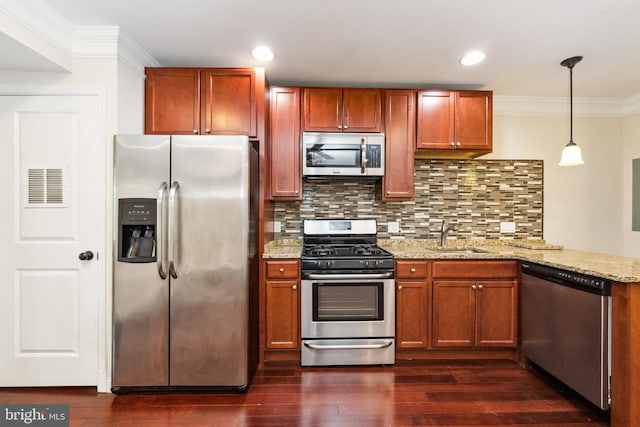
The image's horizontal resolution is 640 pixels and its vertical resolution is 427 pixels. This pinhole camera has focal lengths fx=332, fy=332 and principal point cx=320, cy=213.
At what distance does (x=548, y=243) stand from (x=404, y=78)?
2.25m

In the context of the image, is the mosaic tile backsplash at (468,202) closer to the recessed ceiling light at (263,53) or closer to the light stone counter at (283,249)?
the light stone counter at (283,249)

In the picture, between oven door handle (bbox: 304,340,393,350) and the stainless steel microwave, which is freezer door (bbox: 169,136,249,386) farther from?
the stainless steel microwave

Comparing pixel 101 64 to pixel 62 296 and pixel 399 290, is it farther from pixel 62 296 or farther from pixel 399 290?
pixel 399 290

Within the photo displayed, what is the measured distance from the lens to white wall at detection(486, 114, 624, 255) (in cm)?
339

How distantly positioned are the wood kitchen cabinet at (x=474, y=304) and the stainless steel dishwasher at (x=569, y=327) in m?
0.12

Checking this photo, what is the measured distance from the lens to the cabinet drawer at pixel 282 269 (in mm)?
2656

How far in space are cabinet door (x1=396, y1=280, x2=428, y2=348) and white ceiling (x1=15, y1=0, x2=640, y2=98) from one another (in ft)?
5.93

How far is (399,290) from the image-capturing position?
271cm

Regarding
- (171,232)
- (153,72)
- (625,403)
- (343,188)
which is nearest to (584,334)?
(625,403)

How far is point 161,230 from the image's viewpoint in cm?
217

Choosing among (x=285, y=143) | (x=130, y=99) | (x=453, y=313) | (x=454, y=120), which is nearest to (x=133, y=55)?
(x=130, y=99)

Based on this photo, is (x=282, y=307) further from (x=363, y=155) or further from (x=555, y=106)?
(x=555, y=106)

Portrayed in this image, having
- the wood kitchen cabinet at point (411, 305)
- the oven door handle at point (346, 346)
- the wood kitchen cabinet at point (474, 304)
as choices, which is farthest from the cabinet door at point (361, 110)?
the oven door handle at point (346, 346)

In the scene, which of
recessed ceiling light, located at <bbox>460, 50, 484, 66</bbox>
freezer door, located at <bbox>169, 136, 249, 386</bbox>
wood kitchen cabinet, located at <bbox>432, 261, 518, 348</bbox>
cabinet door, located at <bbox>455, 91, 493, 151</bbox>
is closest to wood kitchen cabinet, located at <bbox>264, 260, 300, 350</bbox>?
freezer door, located at <bbox>169, 136, 249, 386</bbox>
